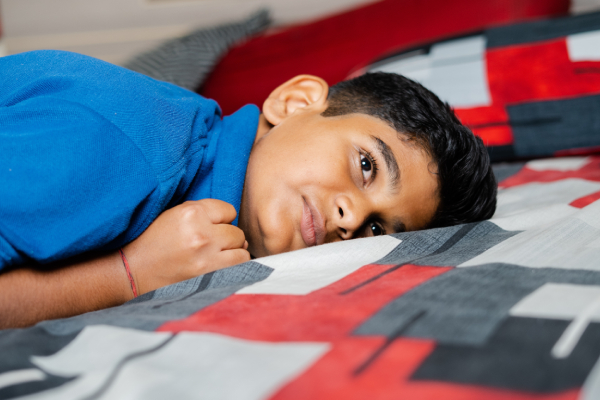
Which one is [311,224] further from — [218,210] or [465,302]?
[465,302]

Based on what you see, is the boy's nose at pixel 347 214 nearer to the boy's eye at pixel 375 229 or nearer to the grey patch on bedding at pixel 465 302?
the boy's eye at pixel 375 229

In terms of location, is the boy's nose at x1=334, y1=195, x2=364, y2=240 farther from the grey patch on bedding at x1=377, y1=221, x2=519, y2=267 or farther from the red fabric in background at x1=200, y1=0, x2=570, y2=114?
the red fabric in background at x1=200, y1=0, x2=570, y2=114

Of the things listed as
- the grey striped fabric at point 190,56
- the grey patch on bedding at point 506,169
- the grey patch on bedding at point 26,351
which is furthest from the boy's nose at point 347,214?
the grey striped fabric at point 190,56

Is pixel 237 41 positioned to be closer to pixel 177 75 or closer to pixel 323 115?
pixel 177 75

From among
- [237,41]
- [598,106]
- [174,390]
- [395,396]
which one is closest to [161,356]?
[174,390]

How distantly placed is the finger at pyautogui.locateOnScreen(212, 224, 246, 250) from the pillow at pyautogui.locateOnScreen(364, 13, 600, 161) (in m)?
0.72

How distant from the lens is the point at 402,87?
2.93 ft

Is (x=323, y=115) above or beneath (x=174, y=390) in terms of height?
above

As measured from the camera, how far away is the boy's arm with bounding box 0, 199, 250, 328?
1.91 feet

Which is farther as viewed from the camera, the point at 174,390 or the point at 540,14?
the point at 540,14

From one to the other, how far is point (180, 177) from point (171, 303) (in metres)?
0.21

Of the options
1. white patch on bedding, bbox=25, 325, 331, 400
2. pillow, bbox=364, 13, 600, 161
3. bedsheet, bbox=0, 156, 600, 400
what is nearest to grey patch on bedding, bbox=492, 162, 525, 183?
pillow, bbox=364, 13, 600, 161

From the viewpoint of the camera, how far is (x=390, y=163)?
0.75 m

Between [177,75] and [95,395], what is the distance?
1296mm
